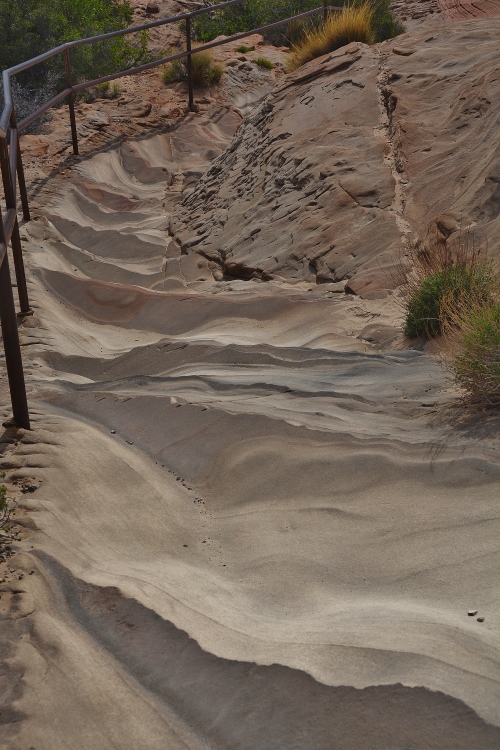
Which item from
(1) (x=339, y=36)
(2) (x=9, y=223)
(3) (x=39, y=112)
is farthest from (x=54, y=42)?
(2) (x=9, y=223)

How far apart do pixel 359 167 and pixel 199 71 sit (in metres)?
5.84

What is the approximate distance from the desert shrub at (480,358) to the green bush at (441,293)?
1.95 ft

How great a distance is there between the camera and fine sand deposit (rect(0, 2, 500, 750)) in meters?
2.09

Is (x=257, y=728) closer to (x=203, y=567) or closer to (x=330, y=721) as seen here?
(x=330, y=721)

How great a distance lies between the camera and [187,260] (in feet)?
23.0

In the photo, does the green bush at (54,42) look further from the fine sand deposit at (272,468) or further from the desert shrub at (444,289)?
the desert shrub at (444,289)

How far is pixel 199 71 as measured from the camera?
11.6 m

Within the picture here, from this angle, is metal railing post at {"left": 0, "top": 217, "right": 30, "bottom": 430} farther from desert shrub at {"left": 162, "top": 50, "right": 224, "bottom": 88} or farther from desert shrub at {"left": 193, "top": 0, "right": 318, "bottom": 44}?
desert shrub at {"left": 193, "top": 0, "right": 318, "bottom": 44}

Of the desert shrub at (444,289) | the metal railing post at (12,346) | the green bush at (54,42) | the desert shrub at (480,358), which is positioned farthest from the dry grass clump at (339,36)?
the metal railing post at (12,346)

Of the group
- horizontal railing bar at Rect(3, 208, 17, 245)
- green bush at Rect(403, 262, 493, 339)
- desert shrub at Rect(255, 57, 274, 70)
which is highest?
desert shrub at Rect(255, 57, 274, 70)

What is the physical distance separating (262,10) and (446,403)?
40.0 feet

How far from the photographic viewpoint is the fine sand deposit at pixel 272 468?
2092 mm

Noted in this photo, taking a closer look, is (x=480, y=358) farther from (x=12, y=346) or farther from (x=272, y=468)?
(x=12, y=346)

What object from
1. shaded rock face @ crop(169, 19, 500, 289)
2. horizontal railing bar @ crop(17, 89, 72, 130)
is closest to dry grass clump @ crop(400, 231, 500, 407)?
shaded rock face @ crop(169, 19, 500, 289)
